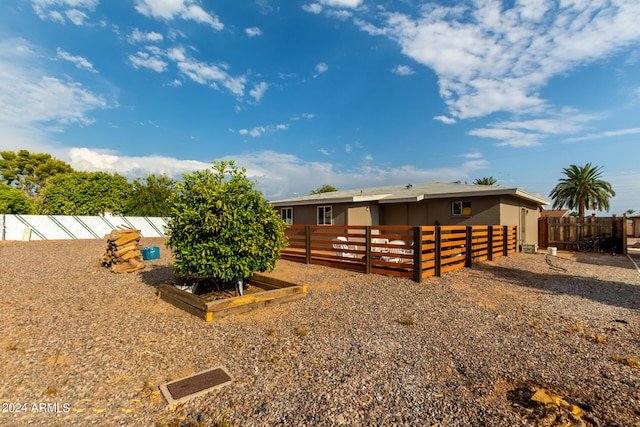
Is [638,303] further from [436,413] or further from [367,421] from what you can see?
[367,421]

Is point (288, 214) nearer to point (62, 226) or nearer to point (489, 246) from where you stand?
point (489, 246)

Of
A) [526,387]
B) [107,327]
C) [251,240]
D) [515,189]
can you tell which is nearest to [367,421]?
[526,387]

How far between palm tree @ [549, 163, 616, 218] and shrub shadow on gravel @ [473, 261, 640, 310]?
24871 millimetres

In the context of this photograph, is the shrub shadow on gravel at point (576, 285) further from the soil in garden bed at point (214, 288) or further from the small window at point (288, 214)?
the small window at point (288, 214)

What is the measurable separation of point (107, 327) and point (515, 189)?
47.2 ft

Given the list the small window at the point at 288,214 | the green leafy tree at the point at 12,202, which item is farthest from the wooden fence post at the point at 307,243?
the green leafy tree at the point at 12,202

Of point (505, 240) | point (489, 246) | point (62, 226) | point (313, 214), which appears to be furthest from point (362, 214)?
point (62, 226)

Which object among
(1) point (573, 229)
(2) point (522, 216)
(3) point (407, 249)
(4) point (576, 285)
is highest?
(2) point (522, 216)

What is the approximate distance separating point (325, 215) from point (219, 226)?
1075 centimetres

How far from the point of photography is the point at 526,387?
2.86 metres

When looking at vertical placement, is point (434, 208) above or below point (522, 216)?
above

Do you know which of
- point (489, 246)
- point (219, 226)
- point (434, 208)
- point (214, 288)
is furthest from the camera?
point (434, 208)

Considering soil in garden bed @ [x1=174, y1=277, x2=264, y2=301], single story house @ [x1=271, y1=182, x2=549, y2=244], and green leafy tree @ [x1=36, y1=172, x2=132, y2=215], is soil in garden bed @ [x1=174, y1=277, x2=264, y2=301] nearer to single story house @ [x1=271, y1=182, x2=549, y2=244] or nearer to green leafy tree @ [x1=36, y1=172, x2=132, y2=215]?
single story house @ [x1=271, y1=182, x2=549, y2=244]

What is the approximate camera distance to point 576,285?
7.47 metres
